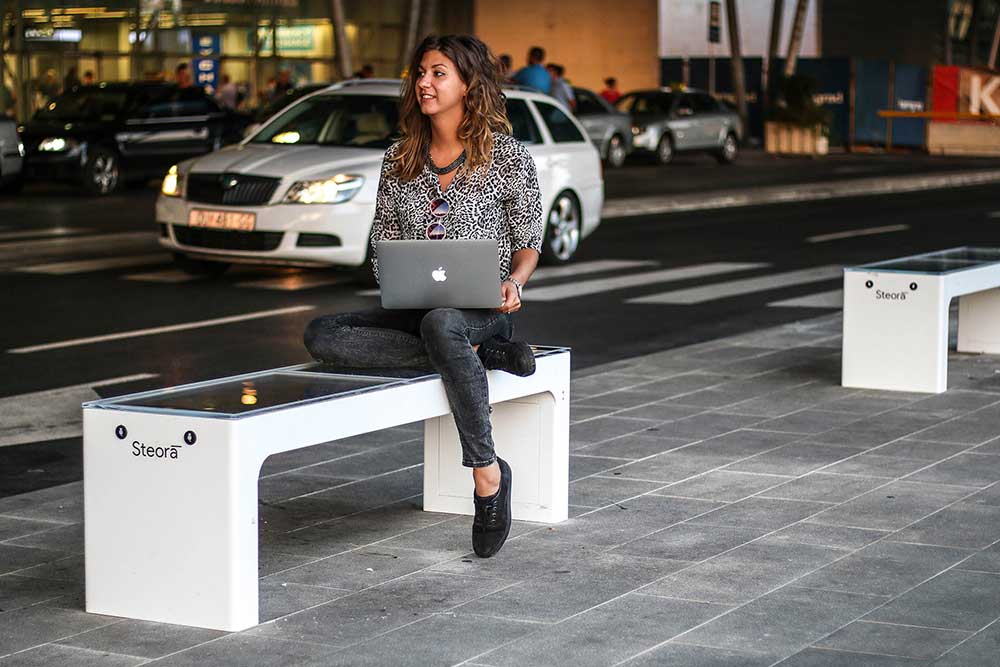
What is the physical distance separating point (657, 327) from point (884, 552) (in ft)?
21.0

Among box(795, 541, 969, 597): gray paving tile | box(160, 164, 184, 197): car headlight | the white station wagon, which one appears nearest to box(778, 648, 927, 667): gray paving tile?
box(795, 541, 969, 597): gray paving tile

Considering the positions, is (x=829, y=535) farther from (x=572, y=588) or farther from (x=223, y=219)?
(x=223, y=219)

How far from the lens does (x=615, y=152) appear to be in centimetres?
3488

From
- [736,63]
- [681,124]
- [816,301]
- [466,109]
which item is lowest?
[816,301]

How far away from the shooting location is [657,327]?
12.0 m

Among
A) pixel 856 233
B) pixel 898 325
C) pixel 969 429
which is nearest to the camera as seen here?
pixel 969 429

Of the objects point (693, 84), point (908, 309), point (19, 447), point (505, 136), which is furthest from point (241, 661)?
point (693, 84)

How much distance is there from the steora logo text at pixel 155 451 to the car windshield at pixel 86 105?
21397mm

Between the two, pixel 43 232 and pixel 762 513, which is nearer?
pixel 762 513

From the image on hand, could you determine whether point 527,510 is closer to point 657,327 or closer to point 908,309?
point 908,309

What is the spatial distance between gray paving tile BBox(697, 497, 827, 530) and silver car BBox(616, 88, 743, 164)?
30004mm

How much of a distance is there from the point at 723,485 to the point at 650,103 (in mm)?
31552

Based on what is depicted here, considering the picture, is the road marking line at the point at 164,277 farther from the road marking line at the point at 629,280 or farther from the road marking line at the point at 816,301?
the road marking line at the point at 816,301

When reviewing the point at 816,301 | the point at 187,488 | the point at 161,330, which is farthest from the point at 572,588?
the point at 816,301
